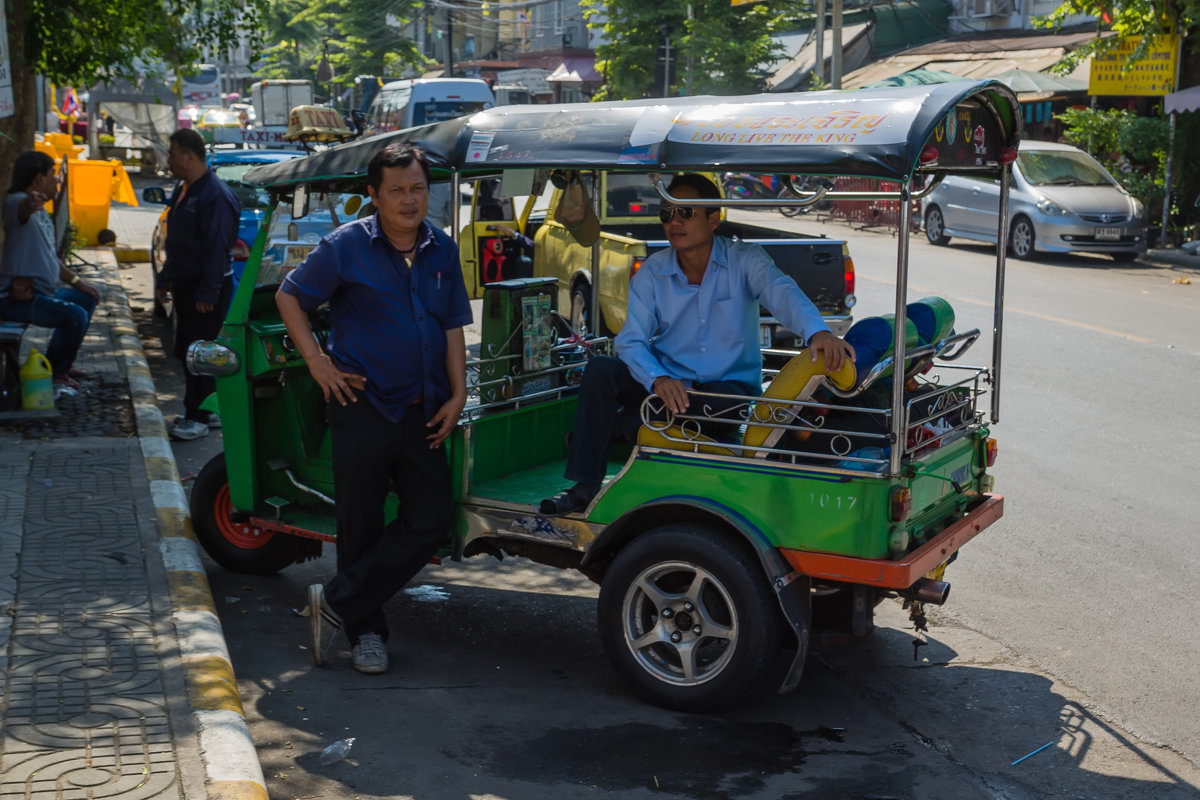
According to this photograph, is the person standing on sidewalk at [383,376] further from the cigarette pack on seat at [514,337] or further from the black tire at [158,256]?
the black tire at [158,256]

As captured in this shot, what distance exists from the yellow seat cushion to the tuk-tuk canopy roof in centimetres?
68

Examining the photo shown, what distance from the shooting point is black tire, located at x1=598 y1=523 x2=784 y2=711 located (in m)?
4.52

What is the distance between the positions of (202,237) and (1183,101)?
58.2ft

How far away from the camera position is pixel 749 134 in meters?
4.40

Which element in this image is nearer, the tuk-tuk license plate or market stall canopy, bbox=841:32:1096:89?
the tuk-tuk license plate

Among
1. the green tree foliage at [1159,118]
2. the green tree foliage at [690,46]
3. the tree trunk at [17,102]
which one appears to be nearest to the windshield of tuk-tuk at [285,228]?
the tree trunk at [17,102]

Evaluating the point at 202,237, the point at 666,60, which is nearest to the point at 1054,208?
the point at 202,237

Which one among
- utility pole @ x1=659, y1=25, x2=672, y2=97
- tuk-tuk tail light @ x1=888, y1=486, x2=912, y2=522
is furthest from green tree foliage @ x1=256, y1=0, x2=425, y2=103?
tuk-tuk tail light @ x1=888, y1=486, x2=912, y2=522

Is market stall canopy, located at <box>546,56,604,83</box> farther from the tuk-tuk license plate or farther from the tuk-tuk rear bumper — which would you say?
the tuk-tuk rear bumper

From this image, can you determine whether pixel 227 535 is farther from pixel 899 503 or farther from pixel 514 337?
pixel 899 503

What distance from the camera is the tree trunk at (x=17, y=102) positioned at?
10.6 metres

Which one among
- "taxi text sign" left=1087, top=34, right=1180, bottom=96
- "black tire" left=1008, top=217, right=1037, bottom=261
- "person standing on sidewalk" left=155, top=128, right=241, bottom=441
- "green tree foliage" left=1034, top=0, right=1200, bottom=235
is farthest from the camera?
"taxi text sign" left=1087, top=34, right=1180, bottom=96

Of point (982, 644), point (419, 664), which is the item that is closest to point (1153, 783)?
point (982, 644)

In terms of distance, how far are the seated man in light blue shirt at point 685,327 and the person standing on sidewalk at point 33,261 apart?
5.51 metres
